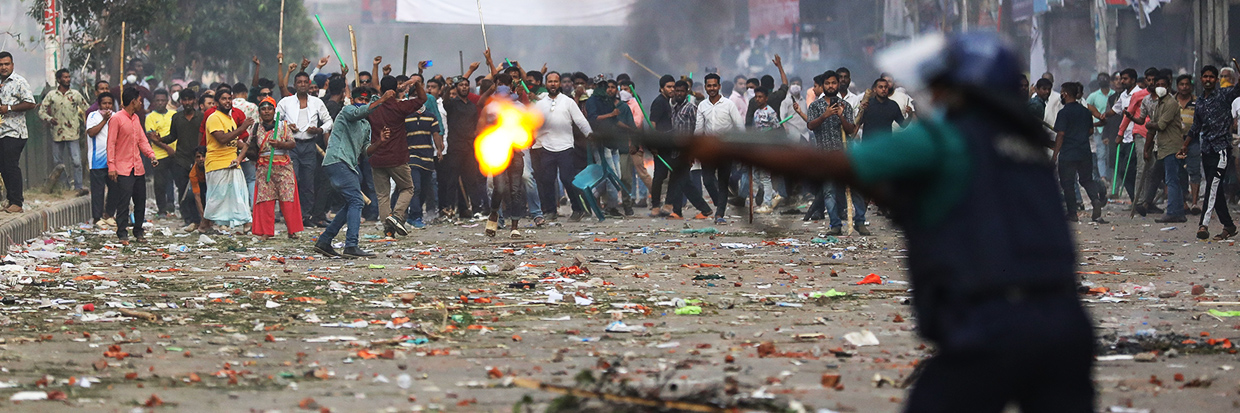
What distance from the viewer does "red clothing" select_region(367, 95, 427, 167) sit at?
43.4 ft

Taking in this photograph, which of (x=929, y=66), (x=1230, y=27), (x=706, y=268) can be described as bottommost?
(x=706, y=268)

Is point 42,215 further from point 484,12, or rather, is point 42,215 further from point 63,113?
point 484,12

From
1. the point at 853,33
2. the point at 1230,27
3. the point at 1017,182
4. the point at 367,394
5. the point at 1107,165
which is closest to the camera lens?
the point at 1017,182

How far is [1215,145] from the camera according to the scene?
12.4 metres

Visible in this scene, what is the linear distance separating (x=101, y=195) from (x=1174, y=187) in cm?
1093

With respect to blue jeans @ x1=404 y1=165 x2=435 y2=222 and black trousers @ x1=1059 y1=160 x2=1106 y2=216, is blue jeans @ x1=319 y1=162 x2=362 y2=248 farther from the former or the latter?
black trousers @ x1=1059 y1=160 x2=1106 y2=216

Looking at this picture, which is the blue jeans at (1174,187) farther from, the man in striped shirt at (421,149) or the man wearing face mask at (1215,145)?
the man in striped shirt at (421,149)

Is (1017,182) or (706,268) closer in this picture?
(1017,182)

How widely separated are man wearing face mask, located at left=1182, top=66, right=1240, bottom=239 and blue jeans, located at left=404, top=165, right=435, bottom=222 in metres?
7.76

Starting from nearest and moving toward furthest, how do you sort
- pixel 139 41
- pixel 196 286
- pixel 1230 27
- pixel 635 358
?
pixel 635 358 → pixel 196 286 → pixel 1230 27 → pixel 139 41

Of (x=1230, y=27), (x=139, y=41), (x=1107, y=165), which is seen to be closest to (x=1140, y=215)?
(x=1107, y=165)

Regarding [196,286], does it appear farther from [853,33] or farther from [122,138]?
[853,33]

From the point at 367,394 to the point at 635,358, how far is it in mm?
1290

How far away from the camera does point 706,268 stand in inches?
400
